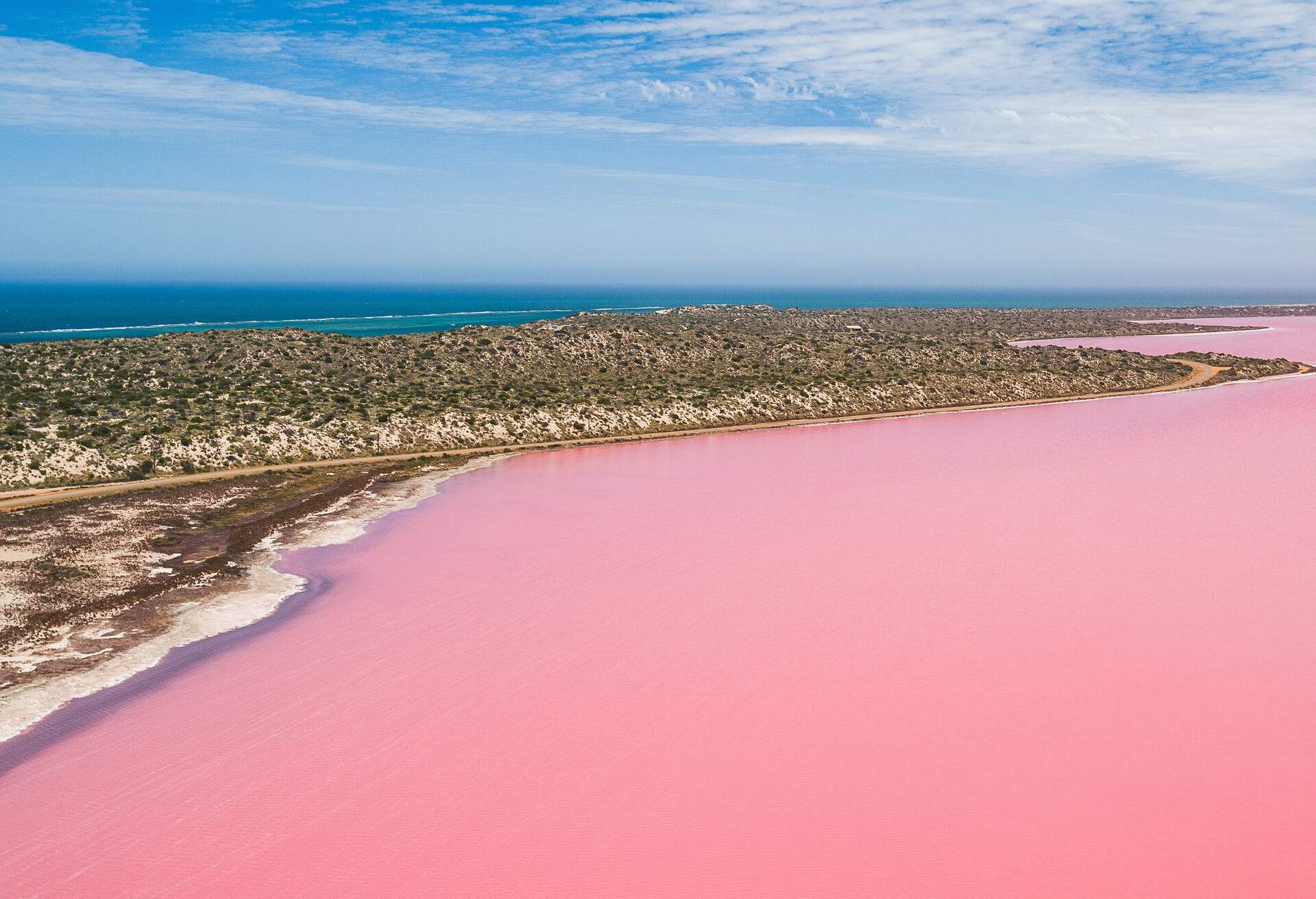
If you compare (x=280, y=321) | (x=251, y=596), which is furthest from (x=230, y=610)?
(x=280, y=321)

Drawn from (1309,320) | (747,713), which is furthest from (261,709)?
(1309,320)

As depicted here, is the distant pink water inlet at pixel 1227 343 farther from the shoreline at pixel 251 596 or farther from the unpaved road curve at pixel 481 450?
the shoreline at pixel 251 596

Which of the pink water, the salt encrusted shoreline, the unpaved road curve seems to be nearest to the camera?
the pink water

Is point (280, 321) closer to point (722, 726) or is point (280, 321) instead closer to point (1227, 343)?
point (1227, 343)

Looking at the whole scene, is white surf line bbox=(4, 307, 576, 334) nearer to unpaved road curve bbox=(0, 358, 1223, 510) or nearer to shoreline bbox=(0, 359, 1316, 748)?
unpaved road curve bbox=(0, 358, 1223, 510)

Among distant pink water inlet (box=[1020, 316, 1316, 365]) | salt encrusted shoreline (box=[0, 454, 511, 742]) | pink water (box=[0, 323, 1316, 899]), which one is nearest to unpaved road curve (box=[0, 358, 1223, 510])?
salt encrusted shoreline (box=[0, 454, 511, 742])
